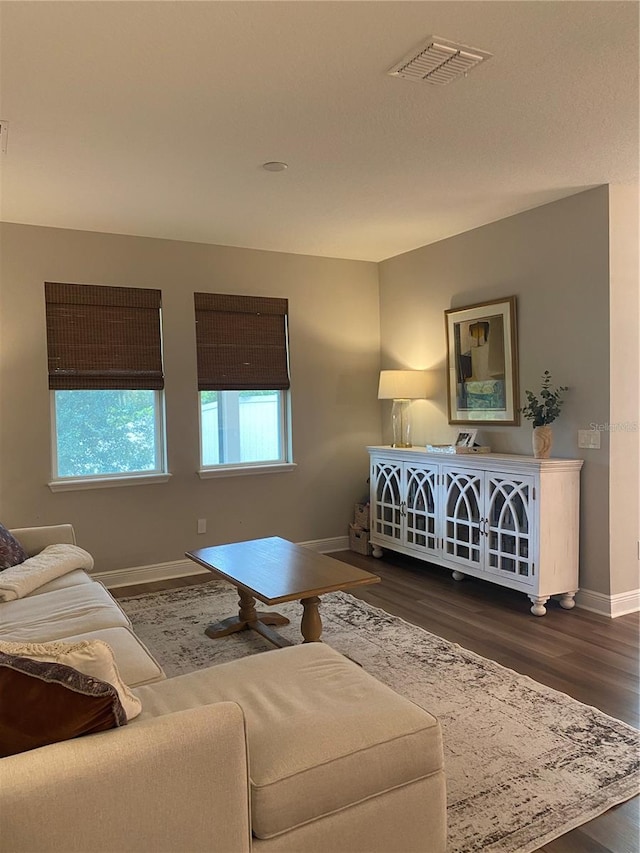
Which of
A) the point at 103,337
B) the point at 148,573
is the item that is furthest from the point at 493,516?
the point at 103,337

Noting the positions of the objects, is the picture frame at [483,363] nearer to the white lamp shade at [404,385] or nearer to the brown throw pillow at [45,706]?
the white lamp shade at [404,385]

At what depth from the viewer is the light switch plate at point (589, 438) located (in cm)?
395

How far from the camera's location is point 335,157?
3.33 meters

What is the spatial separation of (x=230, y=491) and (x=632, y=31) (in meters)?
3.96

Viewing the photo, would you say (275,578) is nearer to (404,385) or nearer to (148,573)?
(148,573)

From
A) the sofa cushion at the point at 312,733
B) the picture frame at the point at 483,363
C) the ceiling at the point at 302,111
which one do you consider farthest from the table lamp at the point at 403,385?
the sofa cushion at the point at 312,733

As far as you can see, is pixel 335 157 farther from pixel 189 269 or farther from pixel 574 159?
pixel 189 269

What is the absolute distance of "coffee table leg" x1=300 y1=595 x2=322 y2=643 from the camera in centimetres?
321

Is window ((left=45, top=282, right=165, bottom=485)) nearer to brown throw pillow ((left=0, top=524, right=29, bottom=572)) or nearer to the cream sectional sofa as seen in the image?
brown throw pillow ((left=0, top=524, right=29, bottom=572))

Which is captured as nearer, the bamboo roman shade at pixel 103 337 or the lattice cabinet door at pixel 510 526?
the lattice cabinet door at pixel 510 526

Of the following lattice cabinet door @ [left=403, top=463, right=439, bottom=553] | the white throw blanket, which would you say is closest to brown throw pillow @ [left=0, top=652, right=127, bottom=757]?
the white throw blanket

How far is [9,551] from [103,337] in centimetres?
183

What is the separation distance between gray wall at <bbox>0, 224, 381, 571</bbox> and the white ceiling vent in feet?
9.42

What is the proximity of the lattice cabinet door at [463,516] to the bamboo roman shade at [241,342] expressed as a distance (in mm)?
1700
